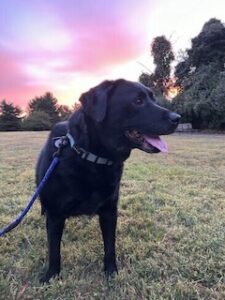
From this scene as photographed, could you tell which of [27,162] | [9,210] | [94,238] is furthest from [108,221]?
[27,162]

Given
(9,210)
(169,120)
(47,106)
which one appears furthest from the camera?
(47,106)

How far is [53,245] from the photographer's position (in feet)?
7.56

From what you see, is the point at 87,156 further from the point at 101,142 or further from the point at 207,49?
the point at 207,49

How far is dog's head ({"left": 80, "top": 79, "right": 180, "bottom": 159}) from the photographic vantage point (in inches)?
83.1

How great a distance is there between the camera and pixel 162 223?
3262 millimetres

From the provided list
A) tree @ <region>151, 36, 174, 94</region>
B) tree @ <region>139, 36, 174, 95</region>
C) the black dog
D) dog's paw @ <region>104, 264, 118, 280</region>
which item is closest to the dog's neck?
the black dog

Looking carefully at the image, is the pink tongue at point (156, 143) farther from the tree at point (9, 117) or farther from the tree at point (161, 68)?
the tree at point (9, 117)

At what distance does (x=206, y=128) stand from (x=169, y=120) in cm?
2046

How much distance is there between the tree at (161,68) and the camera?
86.0 feet

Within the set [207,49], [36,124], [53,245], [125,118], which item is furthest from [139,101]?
[36,124]

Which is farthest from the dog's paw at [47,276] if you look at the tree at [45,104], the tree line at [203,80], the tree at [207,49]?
the tree at [45,104]

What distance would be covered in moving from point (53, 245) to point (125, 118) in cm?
93

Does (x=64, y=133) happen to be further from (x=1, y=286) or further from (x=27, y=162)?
(x=27, y=162)

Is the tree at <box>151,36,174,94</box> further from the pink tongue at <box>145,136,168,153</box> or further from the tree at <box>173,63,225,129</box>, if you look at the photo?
the pink tongue at <box>145,136,168,153</box>
